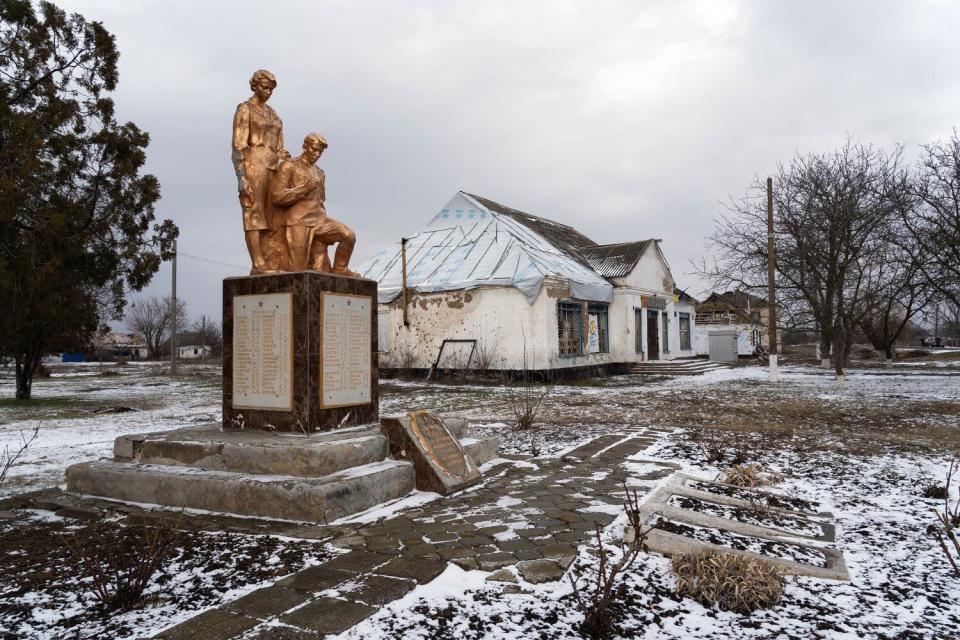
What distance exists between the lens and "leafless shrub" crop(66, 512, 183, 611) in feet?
9.75

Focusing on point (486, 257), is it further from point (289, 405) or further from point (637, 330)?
point (289, 405)

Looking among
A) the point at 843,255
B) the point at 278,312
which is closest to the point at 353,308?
the point at 278,312

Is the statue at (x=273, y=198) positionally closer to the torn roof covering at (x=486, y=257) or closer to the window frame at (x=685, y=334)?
Answer: the torn roof covering at (x=486, y=257)

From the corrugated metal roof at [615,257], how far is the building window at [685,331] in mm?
6503

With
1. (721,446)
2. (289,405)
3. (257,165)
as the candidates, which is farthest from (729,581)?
(257,165)

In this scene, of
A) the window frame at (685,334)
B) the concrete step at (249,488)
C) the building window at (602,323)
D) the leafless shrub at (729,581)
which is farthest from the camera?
the window frame at (685,334)

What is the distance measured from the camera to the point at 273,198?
6.09 meters

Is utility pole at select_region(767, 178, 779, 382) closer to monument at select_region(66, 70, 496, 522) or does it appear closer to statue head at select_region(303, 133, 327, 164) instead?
monument at select_region(66, 70, 496, 522)

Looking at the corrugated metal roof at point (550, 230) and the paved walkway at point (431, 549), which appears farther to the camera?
the corrugated metal roof at point (550, 230)

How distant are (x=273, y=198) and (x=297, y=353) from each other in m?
1.80

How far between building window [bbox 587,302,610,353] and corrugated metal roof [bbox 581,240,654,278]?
150 centimetres

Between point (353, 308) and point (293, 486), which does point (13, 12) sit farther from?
point (293, 486)

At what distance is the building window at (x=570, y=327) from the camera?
1914cm

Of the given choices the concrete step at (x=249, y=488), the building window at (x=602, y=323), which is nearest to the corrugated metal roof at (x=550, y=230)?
the building window at (x=602, y=323)
